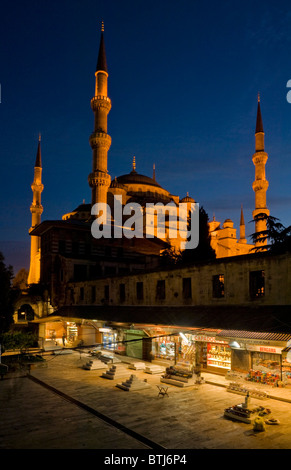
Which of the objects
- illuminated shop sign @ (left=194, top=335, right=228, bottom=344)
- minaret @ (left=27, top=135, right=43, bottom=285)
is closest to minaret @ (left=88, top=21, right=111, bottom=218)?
minaret @ (left=27, top=135, right=43, bottom=285)

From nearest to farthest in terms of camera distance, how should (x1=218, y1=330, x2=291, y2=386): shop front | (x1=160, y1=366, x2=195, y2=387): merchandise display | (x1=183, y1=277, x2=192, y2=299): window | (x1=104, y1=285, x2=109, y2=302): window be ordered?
(x1=218, y1=330, x2=291, y2=386): shop front → (x1=160, y1=366, x2=195, y2=387): merchandise display → (x1=183, y1=277, x2=192, y2=299): window → (x1=104, y1=285, x2=109, y2=302): window

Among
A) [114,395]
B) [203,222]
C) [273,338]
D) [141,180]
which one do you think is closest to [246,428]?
[273,338]

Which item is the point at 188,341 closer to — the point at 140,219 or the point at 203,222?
the point at 203,222

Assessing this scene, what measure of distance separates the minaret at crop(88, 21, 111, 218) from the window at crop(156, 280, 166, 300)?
22790 mm

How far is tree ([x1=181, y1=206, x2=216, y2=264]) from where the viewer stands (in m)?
39.3

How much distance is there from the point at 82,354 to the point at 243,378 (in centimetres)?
1376

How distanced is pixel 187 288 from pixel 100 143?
92.0 ft

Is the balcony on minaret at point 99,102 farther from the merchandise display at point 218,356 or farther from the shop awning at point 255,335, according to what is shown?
the shop awning at point 255,335

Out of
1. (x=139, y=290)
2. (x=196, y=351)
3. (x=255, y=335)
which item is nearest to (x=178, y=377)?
(x=196, y=351)

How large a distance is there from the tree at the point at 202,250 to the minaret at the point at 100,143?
1225 centimetres

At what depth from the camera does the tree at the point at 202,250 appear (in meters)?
39.3

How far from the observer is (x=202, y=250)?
132 ft

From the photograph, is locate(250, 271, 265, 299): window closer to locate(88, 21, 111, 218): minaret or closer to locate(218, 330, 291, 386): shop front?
locate(218, 330, 291, 386): shop front
